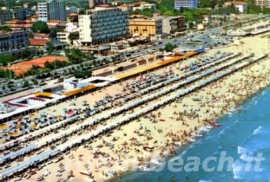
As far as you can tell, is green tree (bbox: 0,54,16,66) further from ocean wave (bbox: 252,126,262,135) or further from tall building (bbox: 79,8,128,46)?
ocean wave (bbox: 252,126,262,135)

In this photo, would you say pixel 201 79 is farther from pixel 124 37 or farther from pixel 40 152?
pixel 124 37

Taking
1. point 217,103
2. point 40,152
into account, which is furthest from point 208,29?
point 40,152

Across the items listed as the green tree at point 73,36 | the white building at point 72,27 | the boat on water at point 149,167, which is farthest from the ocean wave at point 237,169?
the white building at point 72,27

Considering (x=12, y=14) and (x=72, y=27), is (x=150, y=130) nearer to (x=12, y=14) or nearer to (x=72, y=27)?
(x=72, y=27)

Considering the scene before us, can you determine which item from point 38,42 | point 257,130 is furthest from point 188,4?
point 257,130

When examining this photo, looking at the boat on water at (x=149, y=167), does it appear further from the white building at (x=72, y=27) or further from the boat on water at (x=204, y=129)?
the white building at (x=72, y=27)

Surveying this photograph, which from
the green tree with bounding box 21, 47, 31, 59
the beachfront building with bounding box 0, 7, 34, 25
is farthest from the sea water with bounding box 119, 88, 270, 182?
the beachfront building with bounding box 0, 7, 34, 25

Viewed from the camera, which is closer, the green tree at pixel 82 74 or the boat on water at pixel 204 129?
the boat on water at pixel 204 129
